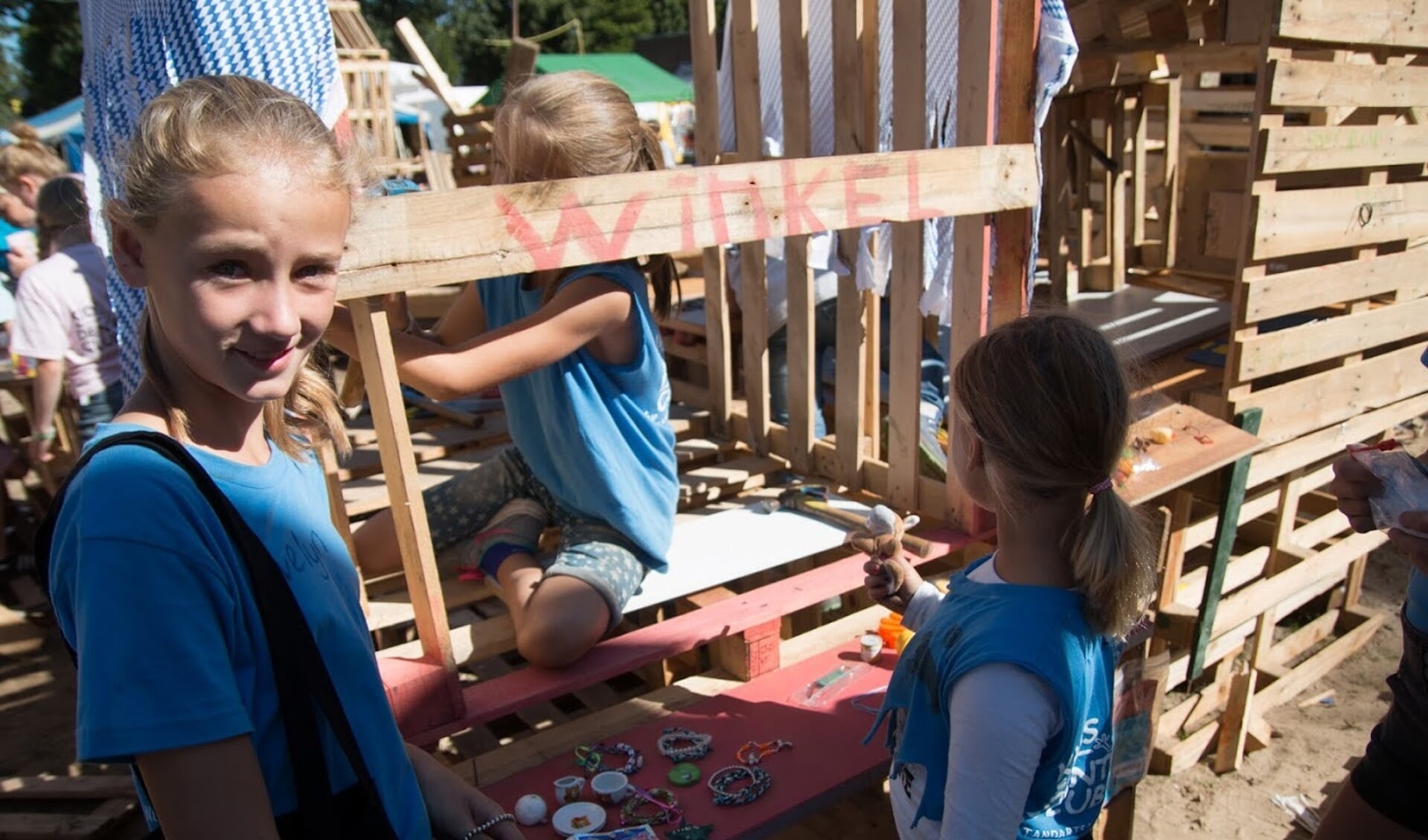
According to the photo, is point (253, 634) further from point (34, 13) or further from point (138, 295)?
point (34, 13)

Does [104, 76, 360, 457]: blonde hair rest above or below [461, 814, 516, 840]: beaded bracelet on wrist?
above

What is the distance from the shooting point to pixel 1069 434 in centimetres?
150

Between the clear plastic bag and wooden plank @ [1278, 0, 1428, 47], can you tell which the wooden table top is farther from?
wooden plank @ [1278, 0, 1428, 47]

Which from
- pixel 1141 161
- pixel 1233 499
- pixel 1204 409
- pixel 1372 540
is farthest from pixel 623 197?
pixel 1141 161

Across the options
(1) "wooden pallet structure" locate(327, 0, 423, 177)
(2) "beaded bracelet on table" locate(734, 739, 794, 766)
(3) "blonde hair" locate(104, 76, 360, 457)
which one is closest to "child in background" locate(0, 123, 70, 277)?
(1) "wooden pallet structure" locate(327, 0, 423, 177)

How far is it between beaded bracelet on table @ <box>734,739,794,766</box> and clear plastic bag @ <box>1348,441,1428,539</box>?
140cm

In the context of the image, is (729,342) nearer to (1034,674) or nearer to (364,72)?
(1034,674)

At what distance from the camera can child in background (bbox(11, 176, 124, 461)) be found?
4516 millimetres

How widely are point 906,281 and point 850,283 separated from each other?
0.32 metres

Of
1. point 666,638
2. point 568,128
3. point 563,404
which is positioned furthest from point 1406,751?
point 568,128

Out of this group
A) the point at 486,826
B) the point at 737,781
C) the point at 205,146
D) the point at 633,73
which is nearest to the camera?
the point at 205,146

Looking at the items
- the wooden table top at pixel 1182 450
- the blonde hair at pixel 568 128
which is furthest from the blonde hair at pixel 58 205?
the wooden table top at pixel 1182 450

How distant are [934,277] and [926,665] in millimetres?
2050

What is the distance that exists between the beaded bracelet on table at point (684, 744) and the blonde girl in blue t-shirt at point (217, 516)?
3.61 ft
